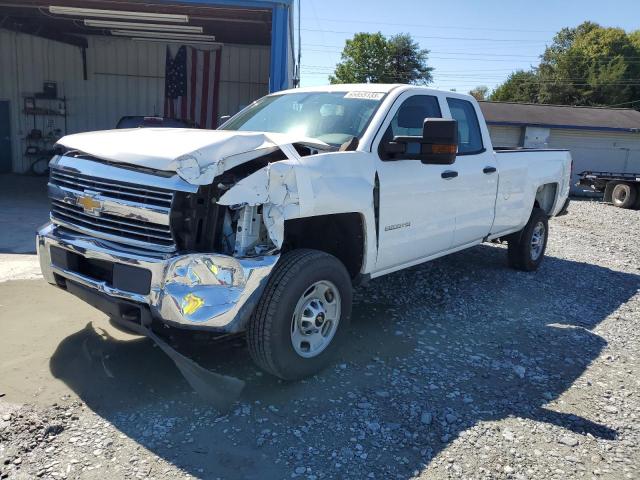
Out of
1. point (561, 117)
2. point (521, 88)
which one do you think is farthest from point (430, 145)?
point (521, 88)

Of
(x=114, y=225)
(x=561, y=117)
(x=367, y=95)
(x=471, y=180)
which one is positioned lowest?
(x=114, y=225)

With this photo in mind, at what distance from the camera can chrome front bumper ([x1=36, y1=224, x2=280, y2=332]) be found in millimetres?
3139

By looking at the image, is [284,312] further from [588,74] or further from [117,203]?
[588,74]

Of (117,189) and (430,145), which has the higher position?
(430,145)

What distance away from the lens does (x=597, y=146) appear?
1057 inches

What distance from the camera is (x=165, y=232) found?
3201mm

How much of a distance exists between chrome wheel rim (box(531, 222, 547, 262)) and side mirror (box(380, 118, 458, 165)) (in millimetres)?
3497

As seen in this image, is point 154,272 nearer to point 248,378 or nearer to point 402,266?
point 248,378

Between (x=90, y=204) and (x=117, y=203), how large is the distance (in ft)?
0.90

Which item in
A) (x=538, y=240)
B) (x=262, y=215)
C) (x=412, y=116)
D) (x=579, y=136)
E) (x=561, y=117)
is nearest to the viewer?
(x=262, y=215)

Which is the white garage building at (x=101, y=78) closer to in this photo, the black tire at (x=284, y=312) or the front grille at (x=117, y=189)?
the front grille at (x=117, y=189)

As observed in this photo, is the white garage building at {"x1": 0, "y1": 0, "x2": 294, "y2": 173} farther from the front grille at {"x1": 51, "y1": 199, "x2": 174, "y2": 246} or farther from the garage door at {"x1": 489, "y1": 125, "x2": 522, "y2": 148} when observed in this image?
the garage door at {"x1": 489, "y1": 125, "x2": 522, "y2": 148}

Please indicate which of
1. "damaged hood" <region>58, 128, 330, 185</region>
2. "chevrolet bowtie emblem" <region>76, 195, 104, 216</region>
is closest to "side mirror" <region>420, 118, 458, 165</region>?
"damaged hood" <region>58, 128, 330, 185</region>

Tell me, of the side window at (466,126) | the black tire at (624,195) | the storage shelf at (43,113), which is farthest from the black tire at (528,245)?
the storage shelf at (43,113)
